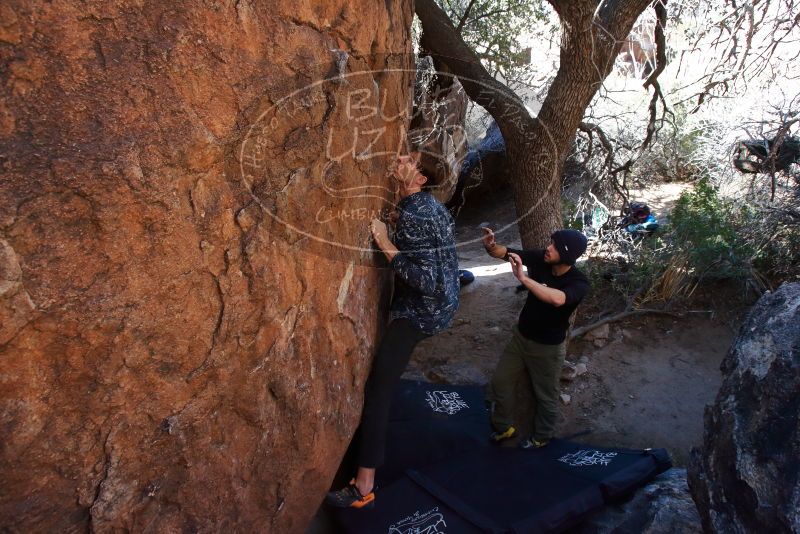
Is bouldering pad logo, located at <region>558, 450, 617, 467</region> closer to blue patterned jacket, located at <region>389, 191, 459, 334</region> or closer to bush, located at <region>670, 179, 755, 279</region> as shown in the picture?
blue patterned jacket, located at <region>389, 191, 459, 334</region>

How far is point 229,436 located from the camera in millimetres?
2076

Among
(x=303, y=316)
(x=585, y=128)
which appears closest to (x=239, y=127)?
(x=303, y=316)

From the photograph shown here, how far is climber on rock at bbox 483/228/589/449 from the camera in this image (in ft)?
10.8

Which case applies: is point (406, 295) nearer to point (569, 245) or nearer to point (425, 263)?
point (425, 263)

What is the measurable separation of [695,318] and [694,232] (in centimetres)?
85

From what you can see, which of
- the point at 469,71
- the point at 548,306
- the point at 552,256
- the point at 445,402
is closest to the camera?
the point at 552,256

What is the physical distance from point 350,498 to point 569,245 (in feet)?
5.94

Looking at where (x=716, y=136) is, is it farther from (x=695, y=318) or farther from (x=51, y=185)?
(x=51, y=185)

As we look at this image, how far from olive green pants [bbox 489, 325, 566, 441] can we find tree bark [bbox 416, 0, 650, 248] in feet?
4.66

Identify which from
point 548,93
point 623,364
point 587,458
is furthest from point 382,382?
point 623,364

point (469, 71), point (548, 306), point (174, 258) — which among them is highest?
point (469, 71)

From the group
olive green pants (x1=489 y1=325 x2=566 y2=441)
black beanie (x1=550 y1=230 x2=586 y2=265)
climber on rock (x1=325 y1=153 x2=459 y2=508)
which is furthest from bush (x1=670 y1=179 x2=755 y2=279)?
climber on rock (x1=325 y1=153 x2=459 y2=508)

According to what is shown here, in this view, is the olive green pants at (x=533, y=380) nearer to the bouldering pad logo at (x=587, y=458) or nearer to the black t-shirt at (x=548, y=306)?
the black t-shirt at (x=548, y=306)

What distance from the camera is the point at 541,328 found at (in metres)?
3.50
